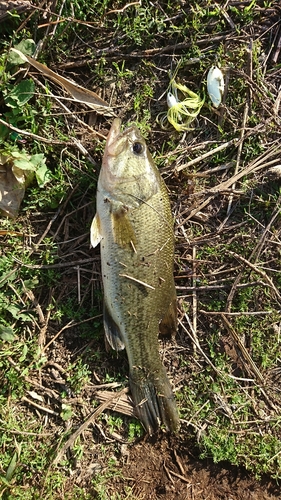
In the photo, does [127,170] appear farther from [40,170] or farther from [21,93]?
[21,93]

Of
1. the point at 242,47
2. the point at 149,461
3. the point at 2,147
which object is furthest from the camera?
the point at 242,47

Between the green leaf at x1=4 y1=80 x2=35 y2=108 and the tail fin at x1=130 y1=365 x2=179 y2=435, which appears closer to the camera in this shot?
the green leaf at x1=4 y1=80 x2=35 y2=108

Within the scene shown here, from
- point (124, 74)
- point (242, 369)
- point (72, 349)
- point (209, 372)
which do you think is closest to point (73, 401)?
point (72, 349)

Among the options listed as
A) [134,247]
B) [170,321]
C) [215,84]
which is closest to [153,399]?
[170,321]

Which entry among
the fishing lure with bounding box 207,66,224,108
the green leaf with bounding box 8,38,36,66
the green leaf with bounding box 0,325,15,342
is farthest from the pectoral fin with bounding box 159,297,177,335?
the green leaf with bounding box 8,38,36,66

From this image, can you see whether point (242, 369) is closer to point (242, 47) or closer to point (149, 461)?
point (149, 461)

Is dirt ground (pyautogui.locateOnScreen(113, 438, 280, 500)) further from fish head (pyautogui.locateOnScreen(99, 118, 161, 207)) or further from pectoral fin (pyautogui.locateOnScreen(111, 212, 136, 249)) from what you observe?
fish head (pyautogui.locateOnScreen(99, 118, 161, 207))
